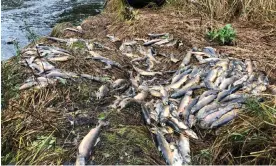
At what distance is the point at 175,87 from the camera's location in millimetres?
5383

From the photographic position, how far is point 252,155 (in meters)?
3.72

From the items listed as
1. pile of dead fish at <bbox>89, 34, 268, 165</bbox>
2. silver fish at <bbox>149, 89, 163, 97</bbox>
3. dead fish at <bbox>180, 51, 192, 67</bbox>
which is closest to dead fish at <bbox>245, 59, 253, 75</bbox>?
pile of dead fish at <bbox>89, 34, 268, 165</bbox>

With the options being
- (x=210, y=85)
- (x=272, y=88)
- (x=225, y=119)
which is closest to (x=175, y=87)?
(x=210, y=85)

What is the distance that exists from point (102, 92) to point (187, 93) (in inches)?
42.8

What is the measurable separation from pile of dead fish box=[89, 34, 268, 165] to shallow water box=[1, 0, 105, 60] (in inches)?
139

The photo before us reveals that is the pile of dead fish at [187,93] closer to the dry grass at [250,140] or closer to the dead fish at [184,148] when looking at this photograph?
the dead fish at [184,148]

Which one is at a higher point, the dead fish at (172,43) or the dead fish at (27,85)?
the dead fish at (27,85)

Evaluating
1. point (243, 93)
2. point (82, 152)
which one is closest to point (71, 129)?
point (82, 152)

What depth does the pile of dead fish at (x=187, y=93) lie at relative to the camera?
429 centimetres

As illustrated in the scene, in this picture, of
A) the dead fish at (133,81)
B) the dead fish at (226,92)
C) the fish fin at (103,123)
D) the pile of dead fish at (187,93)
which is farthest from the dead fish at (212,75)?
the fish fin at (103,123)

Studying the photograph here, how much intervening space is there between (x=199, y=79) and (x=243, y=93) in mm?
748

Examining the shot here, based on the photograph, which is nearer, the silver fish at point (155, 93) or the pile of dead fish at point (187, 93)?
the pile of dead fish at point (187, 93)

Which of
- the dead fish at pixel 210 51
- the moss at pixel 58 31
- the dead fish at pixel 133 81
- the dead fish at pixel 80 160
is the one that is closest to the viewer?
the dead fish at pixel 80 160

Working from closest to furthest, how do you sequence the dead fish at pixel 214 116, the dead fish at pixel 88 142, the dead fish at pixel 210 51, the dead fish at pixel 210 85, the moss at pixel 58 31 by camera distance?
the dead fish at pixel 88 142, the dead fish at pixel 214 116, the dead fish at pixel 210 85, the dead fish at pixel 210 51, the moss at pixel 58 31
